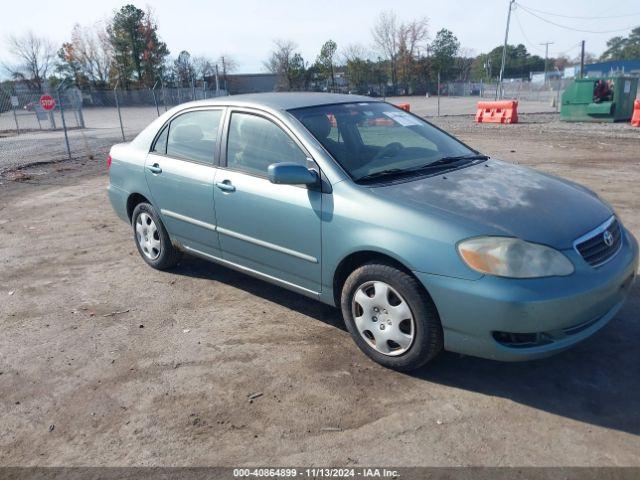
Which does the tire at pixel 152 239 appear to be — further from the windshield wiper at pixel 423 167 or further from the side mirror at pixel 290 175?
the windshield wiper at pixel 423 167

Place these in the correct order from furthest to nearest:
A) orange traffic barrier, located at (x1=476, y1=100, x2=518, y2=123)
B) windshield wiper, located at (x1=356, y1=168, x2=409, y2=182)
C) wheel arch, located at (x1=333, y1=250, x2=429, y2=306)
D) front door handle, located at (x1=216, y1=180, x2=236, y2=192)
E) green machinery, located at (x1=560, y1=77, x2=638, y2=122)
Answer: orange traffic barrier, located at (x1=476, y1=100, x2=518, y2=123) < green machinery, located at (x1=560, y1=77, x2=638, y2=122) < front door handle, located at (x1=216, y1=180, x2=236, y2=192) < windshield wiper, located at (x1=356, y1=168, x2=409, y2=182) < wheel arch, located at (x1=333, y1=250, x2=429, y2=306)

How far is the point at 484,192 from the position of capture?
335 centimetres

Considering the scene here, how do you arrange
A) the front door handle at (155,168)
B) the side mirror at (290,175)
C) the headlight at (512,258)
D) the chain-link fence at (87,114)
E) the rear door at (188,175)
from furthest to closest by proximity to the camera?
the chain-link fence at (87,114), the front door handle at (155,168), the rear door at (188,175), the side mirror at (290,175), the headlight at (512,258)

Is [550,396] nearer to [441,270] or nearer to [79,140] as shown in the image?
[441,270]

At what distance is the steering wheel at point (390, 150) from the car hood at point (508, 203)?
17.6 inches

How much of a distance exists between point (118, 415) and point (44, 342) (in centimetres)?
131

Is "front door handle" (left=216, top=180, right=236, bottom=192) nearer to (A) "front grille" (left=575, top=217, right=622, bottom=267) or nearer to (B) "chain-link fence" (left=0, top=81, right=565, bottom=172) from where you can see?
(A) "front grille" (left=575, top=217, right=622, bottom=267)

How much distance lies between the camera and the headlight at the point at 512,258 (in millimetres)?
2797

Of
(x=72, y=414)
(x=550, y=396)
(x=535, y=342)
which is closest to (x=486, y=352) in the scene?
(x=535, y=342)

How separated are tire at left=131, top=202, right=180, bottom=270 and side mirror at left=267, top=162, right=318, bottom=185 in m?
1.98

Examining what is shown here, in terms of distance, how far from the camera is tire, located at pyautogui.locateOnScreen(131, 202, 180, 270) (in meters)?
5.04

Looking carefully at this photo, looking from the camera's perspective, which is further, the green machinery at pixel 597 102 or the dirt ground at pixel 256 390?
the green machinery at pixel 597 102

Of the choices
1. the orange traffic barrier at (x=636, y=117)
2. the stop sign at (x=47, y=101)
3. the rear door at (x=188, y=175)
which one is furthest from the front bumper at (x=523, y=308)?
the orange traffic barrier at (x=636, y=117)

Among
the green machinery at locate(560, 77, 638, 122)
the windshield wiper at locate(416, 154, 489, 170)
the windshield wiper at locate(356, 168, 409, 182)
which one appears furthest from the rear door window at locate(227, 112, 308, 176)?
the green machinery at locate(560, 77, 638, 122)
